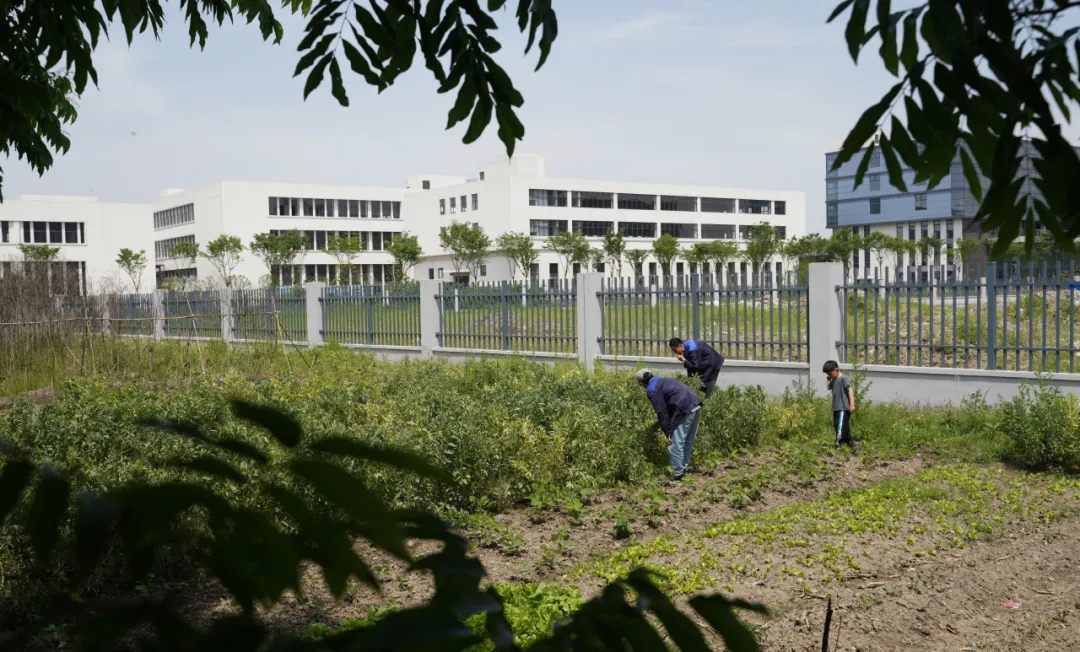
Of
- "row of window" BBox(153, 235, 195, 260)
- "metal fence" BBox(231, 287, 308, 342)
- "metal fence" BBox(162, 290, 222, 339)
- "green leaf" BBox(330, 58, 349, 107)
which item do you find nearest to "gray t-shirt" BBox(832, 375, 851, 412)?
"green leaf" BBox(330, 58, 349, 107)

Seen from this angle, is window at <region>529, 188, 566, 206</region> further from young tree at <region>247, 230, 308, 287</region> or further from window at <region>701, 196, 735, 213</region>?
young tree at <region>247, 230, 308, 287</region>

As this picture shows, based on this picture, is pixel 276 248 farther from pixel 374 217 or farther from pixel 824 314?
pixel 824 314

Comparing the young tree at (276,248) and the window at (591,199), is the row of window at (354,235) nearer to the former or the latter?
the young tree at (276,248)

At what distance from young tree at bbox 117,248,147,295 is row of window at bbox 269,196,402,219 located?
873cm

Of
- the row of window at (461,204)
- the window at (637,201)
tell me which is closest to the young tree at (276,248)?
the row of window at (461,204)

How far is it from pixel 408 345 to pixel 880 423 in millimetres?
11458

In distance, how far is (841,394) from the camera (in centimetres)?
1033

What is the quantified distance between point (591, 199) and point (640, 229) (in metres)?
4.85

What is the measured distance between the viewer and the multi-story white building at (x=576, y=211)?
213 ft

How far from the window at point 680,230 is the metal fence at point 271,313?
166 feet

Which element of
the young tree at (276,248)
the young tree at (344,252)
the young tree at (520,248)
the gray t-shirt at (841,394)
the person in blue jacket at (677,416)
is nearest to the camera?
the person in blue jacket at (677,416)

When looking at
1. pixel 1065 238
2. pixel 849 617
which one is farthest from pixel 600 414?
pixel 1065 238

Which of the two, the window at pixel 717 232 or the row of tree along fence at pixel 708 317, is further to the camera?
the window at pixel 717 232

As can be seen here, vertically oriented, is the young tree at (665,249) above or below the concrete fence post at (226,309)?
above
